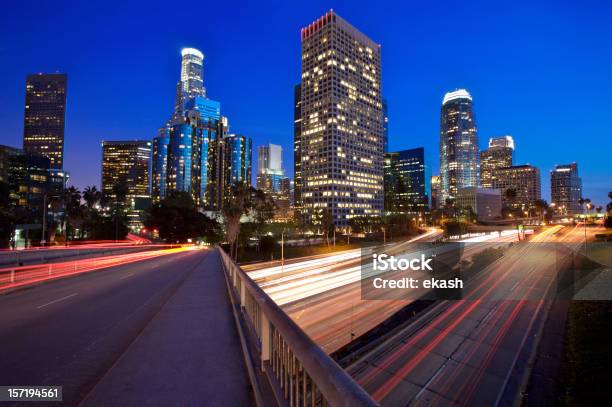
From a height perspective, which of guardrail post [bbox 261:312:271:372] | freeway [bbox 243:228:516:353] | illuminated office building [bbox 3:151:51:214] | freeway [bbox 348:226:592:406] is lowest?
freeway [bbox 348:226:592:406]

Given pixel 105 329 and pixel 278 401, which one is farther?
pixel 105 329

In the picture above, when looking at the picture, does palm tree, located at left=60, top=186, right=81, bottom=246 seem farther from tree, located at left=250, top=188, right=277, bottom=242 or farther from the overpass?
the overpass

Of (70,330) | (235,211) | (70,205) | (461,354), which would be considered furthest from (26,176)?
(461,354)

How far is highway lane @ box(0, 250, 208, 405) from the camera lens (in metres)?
5.24

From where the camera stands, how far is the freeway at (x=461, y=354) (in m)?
16.8

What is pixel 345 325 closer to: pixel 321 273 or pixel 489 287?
pixel 321 273

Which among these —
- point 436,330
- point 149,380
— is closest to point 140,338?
point 149,380

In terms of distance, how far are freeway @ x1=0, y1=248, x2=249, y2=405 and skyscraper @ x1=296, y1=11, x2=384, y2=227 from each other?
13645cm

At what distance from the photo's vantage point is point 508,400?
16.3 m

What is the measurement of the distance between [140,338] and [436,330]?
916 inches

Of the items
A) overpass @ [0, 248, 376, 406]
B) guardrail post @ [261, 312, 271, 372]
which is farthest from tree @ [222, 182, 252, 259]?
guardrail post @ [261, 312, 271, 372]

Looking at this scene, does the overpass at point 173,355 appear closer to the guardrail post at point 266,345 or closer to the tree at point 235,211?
the guardrail post at point 266,345

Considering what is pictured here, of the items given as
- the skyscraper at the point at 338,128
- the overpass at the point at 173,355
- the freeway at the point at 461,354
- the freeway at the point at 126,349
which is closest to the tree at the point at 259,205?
the freeway at the point at 461,354

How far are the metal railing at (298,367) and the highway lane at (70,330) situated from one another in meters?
2.92
